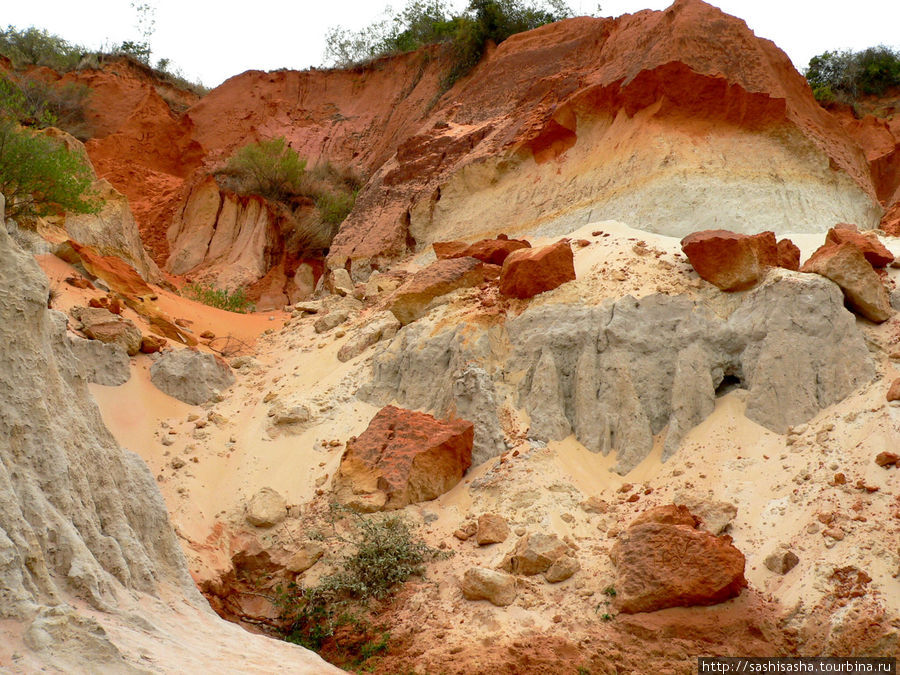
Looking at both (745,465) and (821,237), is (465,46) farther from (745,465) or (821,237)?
(745,465)

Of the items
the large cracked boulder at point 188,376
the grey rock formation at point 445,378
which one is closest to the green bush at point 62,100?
the large cracked boulder at point 188,376

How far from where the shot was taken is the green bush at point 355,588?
5.63m

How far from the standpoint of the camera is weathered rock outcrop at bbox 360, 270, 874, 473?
681 cm

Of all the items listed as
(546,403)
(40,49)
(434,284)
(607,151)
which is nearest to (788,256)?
(546,403)

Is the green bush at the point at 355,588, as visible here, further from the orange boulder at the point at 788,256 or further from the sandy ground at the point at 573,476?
the orange boulder at the point at 788,256

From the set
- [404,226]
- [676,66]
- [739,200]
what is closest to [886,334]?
[739,200]

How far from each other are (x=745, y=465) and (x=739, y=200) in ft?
16.0

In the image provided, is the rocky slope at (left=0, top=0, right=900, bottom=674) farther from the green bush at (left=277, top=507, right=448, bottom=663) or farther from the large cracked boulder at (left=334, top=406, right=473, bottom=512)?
the green bush at (left=277, top=507, right=448, bottom=663)

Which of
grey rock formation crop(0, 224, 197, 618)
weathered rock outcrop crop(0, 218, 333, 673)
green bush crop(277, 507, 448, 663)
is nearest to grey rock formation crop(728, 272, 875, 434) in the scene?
green bush crop(277, 507, 448, 663)

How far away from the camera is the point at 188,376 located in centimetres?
925

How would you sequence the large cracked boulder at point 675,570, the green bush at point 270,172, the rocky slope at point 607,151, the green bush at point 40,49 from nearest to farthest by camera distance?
the large cracked boulder at point 675,570
the rocky slope at point 607,151
the green bush at point 270,172
the green bush at point 40,49

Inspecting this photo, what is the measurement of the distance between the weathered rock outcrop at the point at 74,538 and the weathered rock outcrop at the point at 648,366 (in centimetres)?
330

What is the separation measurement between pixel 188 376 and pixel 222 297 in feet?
17.4

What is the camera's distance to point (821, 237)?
9406 mm
